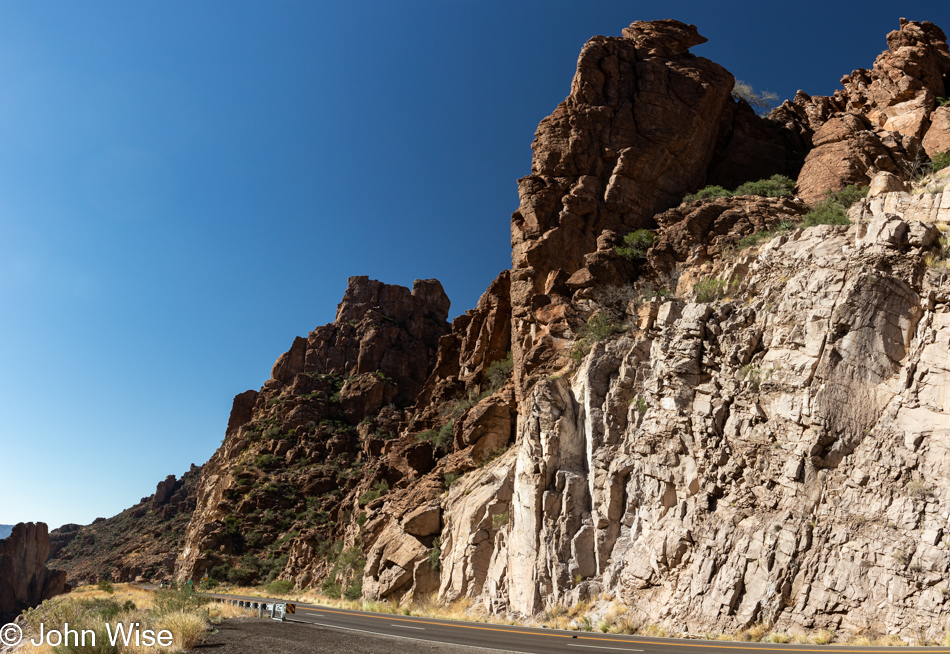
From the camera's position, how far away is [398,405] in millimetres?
63688

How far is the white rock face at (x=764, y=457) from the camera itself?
1448cm

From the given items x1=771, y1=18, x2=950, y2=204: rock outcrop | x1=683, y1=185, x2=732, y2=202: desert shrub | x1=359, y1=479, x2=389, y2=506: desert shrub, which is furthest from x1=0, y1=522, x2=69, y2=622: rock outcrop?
x1=771, y1=18, x2=950, y2=204: rock outcrop

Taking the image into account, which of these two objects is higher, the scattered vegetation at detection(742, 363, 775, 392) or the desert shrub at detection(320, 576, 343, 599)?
the scattered vegetation at detection(742, 363, 775, 392)

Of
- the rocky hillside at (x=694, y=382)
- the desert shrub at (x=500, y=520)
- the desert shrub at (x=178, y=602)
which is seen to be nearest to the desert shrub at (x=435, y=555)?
the rocky hillside at (x=694, y=382)

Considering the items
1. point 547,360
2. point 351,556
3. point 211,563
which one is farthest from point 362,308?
point 547,360

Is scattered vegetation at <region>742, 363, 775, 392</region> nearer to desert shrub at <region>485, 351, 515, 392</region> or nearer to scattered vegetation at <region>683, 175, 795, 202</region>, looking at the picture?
scattered vegetation at <region>683, 175, 795, 202</region>

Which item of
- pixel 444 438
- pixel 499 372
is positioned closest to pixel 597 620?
pixel 444 438

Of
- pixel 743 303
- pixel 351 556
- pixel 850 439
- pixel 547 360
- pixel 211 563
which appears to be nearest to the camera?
pixel 850 439

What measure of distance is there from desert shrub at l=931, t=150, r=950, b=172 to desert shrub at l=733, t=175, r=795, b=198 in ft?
17.6

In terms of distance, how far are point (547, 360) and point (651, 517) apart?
10.3 meters

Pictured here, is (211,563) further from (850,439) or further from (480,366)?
(850,439)

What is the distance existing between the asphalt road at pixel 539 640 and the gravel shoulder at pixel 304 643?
448 millimetres

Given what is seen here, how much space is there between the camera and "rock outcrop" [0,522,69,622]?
67062 mm

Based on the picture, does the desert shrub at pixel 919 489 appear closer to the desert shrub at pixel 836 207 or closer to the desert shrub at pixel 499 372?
the desert shrub at pixel 836 207
